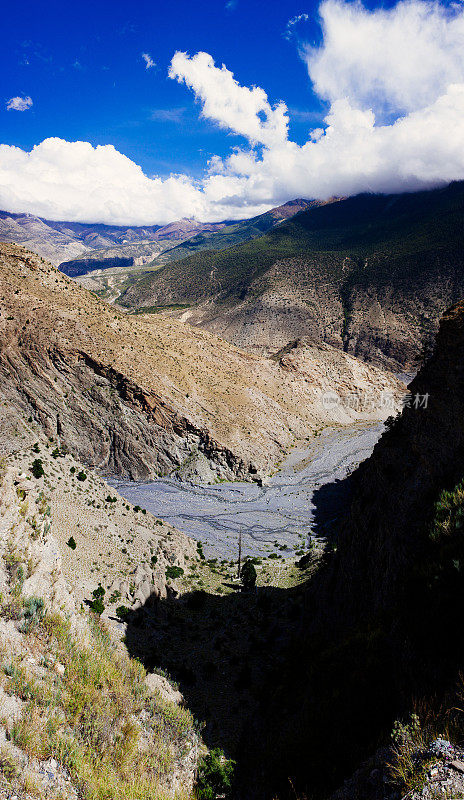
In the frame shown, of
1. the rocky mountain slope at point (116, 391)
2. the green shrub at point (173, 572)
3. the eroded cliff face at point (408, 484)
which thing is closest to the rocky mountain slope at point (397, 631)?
the eroded cliff face at point (408, 484)

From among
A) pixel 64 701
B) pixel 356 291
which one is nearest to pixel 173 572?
pixel 64 701

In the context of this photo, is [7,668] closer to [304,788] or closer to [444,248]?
[304,788]

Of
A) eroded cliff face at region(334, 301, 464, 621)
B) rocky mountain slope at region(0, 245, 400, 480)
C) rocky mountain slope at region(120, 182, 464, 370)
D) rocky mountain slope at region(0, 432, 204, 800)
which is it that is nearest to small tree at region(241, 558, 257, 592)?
eroded cliff face at region(334, 301, 464, 621)

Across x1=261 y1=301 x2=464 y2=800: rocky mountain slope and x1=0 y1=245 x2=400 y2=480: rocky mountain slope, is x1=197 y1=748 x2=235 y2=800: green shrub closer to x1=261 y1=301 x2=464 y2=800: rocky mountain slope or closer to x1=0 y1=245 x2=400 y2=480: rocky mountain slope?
x1=261 y1=301 x2=464 y2=800: rocky mountain slope

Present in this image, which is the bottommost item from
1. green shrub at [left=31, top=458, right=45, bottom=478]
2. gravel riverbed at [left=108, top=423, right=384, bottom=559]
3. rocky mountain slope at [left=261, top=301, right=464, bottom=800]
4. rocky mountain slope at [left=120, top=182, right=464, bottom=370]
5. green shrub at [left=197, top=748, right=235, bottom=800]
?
gravel riverbed at [left=108, top=423, right=384, bottom=559]

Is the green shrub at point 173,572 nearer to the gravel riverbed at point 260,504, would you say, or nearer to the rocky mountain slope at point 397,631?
the gravel riverbed at point 260,504

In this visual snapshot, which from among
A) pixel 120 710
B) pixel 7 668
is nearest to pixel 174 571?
pixel 120 710
